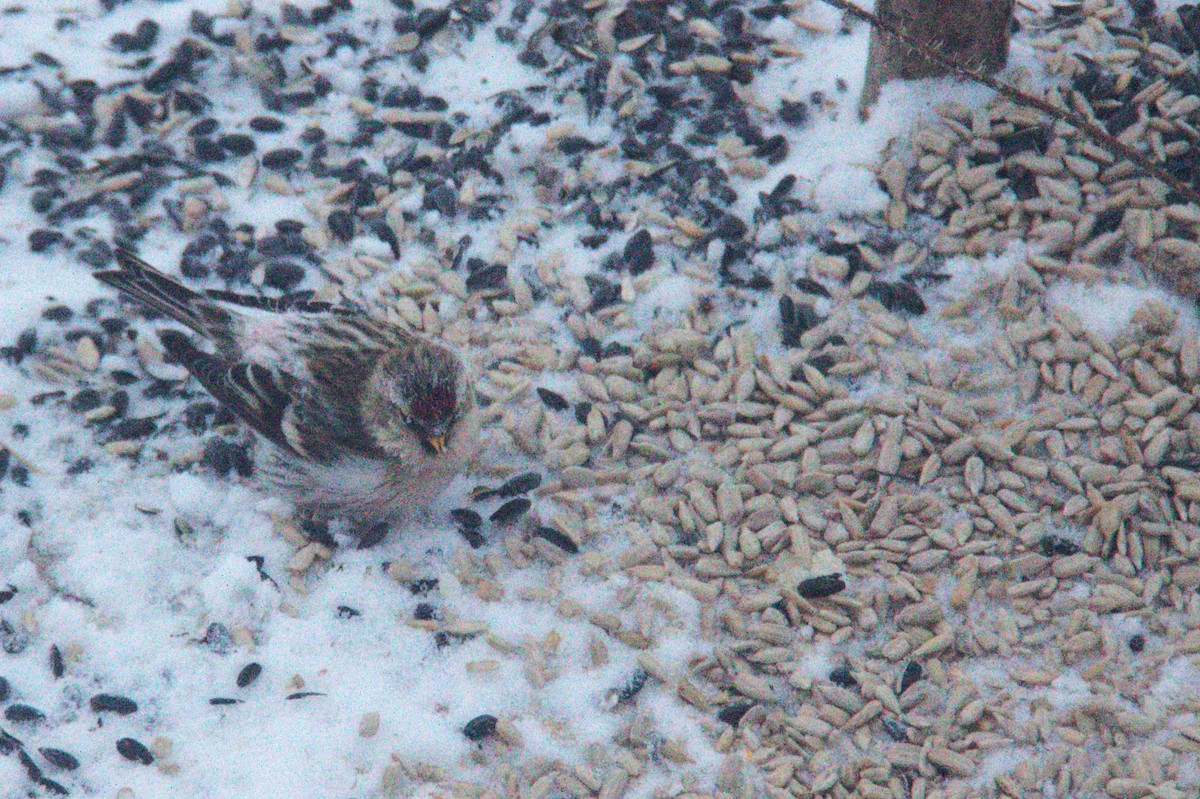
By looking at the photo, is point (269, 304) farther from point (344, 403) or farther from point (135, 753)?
point (135, 753)

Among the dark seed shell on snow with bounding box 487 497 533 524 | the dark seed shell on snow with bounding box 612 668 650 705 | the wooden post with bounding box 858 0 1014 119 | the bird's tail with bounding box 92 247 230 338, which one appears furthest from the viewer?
the wooden post with bounding box 858 0 1014 119

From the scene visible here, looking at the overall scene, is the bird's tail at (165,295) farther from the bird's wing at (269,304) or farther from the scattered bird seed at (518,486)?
the scattered bird seed at (518,486)

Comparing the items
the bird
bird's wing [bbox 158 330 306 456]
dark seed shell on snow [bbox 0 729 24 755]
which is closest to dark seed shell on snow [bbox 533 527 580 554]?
the bird

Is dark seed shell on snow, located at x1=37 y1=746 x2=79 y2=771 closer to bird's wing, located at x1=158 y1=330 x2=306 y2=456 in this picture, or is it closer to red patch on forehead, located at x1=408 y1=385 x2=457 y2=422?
bird's wing, located at x1=158 y1=330 x2=306 y2=456

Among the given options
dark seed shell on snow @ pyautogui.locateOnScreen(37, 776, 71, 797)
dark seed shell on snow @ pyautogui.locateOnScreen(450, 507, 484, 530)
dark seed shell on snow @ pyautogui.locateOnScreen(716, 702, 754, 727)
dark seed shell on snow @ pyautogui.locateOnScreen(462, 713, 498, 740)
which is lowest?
dark seed shell on snow @ pyautogui.locateOnScreen(37, 776, 71, 797)

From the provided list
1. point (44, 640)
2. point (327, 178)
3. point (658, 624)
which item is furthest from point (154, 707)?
point (327, 178)

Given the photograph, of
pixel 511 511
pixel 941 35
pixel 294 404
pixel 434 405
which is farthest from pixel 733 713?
pixel 941 35
